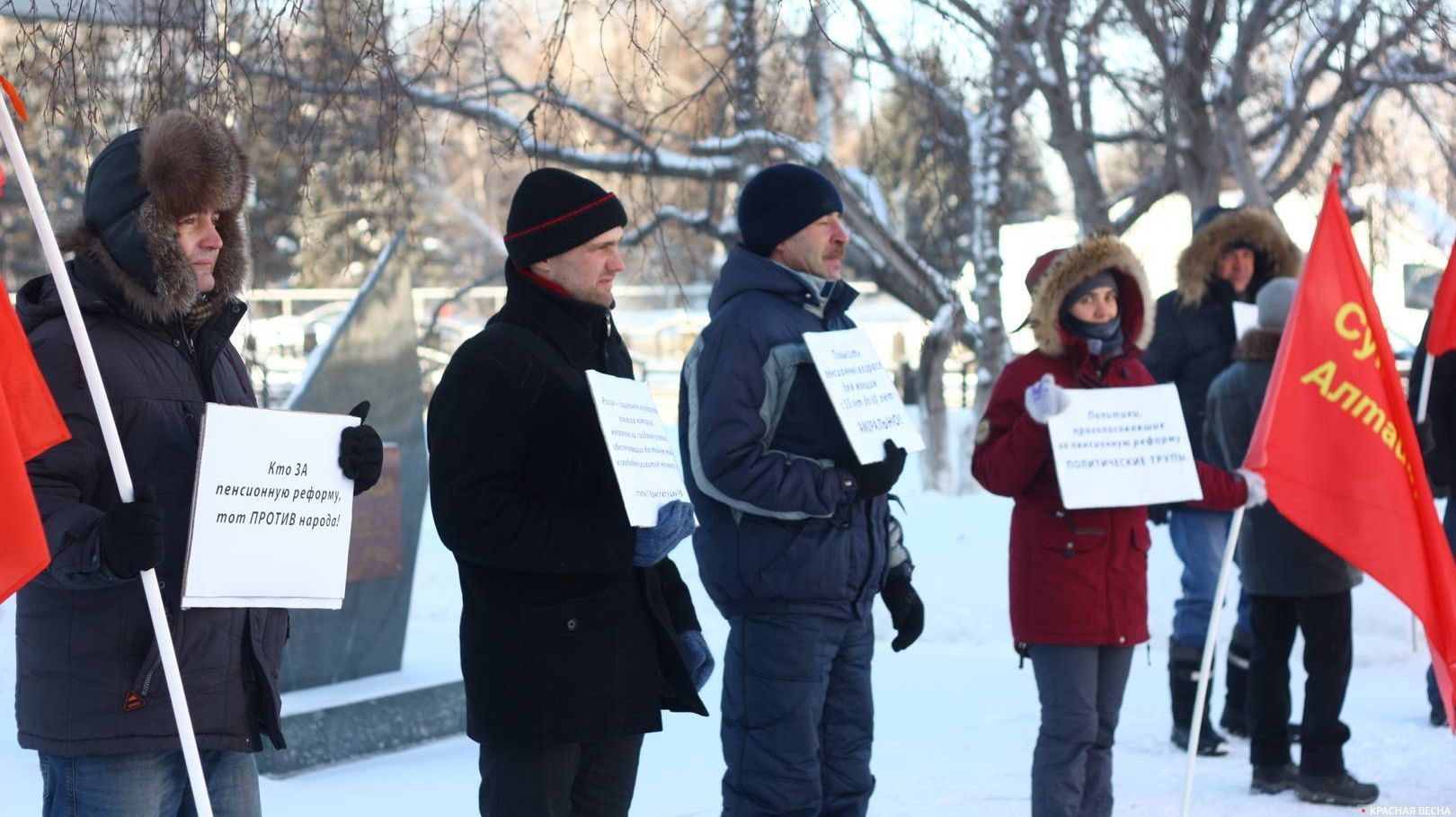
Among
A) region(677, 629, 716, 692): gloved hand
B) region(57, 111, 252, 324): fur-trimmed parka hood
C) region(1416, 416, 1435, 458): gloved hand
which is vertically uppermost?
region(57, 111, 252, 324): fur-trimmed parka hood

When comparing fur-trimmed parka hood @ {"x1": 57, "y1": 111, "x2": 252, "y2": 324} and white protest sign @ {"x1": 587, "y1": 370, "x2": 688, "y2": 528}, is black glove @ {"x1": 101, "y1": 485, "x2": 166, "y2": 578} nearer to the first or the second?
fur-trimmed parka hood @ {"x1": 57, "y1": 111, "x2": 252, "y2": 324}

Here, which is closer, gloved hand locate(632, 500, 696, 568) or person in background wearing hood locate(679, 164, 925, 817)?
gloved hand locate(632, 500, 696, 568)

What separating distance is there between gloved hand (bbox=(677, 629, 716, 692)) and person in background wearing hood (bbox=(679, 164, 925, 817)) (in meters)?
0.57

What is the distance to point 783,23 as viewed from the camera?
8070 millimetres

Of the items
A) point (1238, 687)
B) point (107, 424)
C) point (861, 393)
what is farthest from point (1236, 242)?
point (107, 424)

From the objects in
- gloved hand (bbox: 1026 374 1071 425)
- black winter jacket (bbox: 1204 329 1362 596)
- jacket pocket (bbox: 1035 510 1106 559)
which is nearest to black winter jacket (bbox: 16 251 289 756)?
gloved hand (bbox: 1026 374 1071 425)

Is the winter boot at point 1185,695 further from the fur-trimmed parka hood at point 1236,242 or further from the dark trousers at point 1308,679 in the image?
the fur-trimmed parka hood at point 1236,242

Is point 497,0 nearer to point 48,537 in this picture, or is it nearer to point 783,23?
point 783,23

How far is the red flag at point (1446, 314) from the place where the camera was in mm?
5297

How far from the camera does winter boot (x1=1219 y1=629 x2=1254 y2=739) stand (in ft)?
21.3

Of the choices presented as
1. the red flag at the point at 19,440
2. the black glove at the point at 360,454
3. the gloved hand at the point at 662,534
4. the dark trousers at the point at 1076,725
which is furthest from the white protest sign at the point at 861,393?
the red flag at the point at 19,440

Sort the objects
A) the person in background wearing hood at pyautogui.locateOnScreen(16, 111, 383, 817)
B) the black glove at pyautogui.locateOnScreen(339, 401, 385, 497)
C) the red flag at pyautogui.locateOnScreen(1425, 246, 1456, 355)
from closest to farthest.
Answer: the person in background wearing hood at pyautogui.locateOnScreen(16, 111, 383, 817)
the black glove at pyautogui.locateOnScreen(339, 401, 385, 497)
the red flag at pyautogui.locateOnScreen(1425, 246, 1456, 355)

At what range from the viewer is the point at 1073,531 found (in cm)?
454

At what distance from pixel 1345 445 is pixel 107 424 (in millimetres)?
3301
